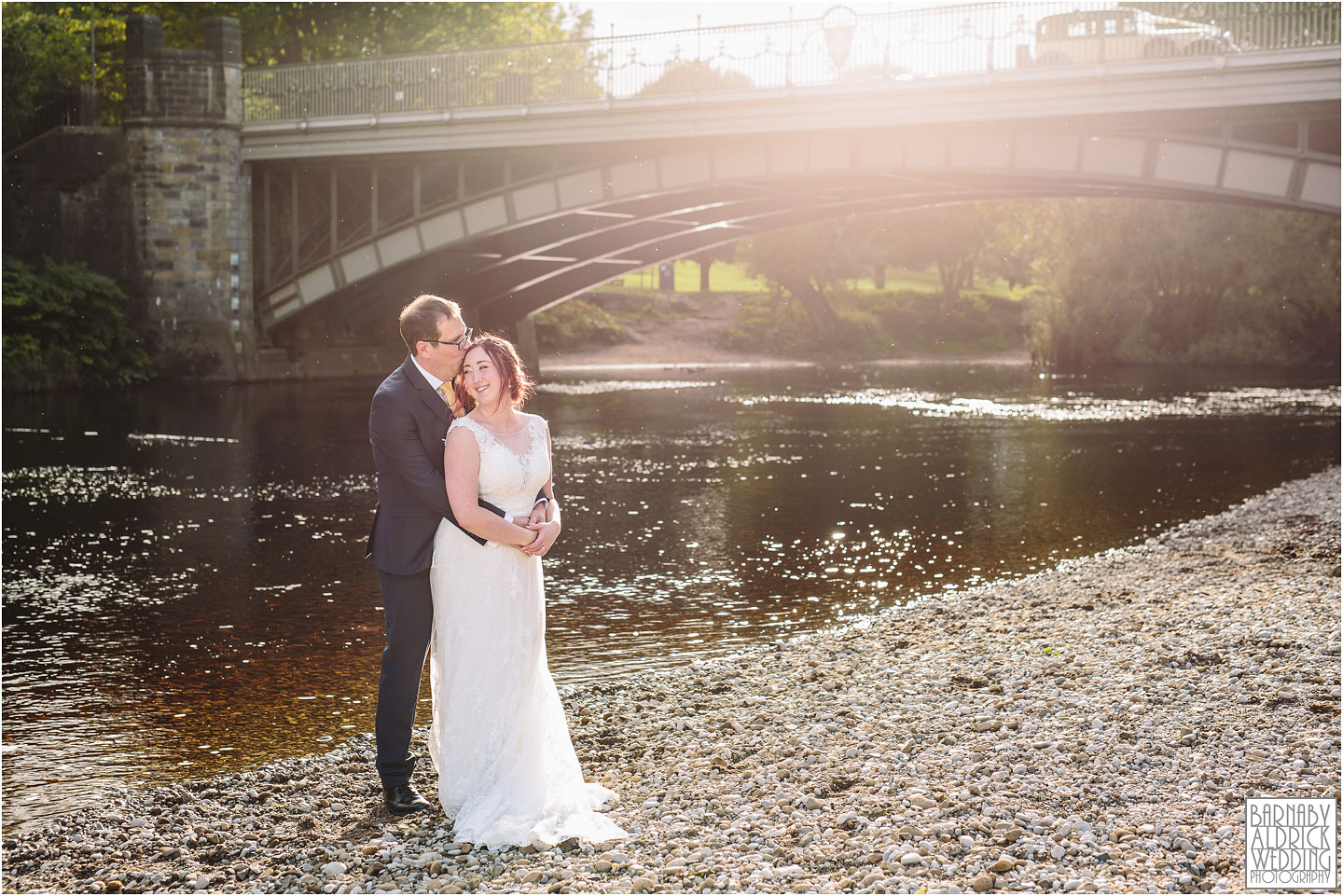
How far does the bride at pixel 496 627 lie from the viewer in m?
4.70

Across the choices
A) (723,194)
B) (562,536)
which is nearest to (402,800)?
(562,536)

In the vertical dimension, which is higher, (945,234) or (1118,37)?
(1118,37)

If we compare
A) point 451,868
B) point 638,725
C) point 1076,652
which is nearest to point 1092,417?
point 1076,652

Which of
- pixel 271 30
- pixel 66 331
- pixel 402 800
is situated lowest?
pixel 66 331

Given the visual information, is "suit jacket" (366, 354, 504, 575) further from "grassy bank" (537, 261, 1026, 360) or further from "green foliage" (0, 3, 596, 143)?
"grassy bank" (537, 261, 1026, 360)

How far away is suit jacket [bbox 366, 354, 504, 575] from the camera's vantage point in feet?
15.7

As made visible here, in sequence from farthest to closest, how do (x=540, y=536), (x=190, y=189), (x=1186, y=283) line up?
(x=1186, y=283), (x=190, y=189), (x=540, y=536)

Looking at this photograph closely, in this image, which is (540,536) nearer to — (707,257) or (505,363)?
(505,363)

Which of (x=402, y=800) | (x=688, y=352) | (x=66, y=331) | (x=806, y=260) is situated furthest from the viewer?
(x=806, y=260)

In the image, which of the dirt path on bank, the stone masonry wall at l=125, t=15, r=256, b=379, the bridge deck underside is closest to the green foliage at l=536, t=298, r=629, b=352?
the dirt path on bank

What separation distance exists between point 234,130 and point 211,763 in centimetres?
2814

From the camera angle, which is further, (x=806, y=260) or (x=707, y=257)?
(x=707, y=257)

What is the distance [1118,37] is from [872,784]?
1939cm

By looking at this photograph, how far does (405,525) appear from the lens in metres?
4.83
